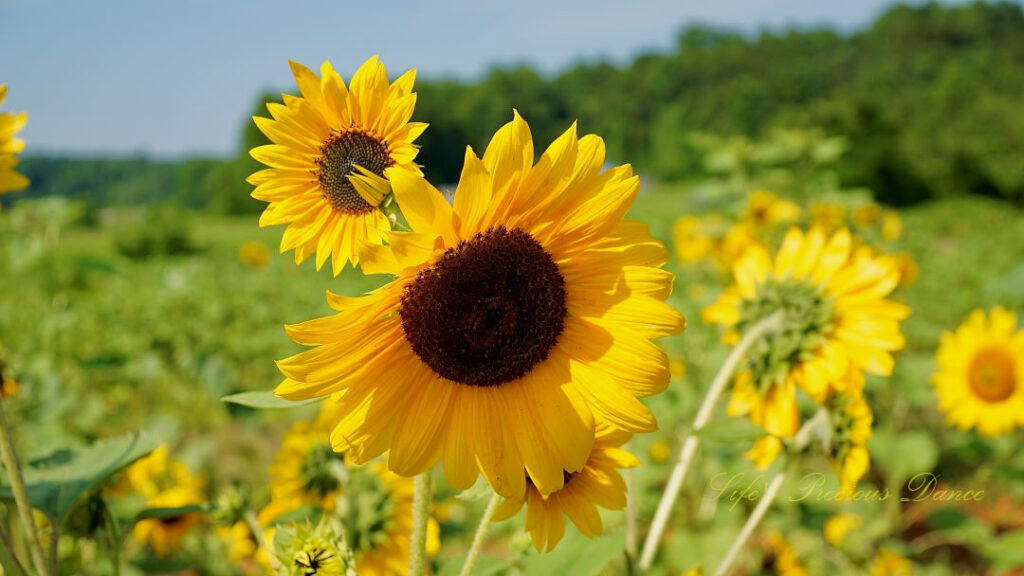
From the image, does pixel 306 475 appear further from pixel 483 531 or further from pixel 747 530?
pixel 747 530

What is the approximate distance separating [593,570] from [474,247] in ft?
1.67

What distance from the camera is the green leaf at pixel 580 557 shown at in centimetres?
106

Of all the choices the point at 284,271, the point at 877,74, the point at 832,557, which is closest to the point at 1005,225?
the point at 284,271

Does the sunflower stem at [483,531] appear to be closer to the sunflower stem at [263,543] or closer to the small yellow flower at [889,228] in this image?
the sunflower stem at [263,543]

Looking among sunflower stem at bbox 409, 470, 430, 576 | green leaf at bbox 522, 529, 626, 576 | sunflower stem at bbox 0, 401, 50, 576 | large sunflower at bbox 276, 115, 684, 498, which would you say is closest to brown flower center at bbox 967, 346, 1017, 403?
green leaf at bbox 522, 529, 626, 576

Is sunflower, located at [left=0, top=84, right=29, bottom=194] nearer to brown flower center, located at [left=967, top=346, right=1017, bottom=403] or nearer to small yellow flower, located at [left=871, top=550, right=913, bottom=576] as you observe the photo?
small yellow flower, located at [left=871, top=550, right=913, bottom=576]

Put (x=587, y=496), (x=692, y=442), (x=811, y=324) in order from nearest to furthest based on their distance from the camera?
(x=587, y=496) < (x=692, y=442) < (x=811, y=324)

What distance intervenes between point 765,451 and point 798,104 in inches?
1769

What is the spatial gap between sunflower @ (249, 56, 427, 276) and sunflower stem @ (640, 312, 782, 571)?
61 centimetres

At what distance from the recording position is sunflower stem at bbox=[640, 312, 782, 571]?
1.20 metres

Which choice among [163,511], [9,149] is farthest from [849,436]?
[9,149]

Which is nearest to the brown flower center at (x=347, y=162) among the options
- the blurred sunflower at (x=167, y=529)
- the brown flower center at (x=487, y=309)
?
the brown flower center at (x=487, y=309)

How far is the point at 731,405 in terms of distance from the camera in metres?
1.42

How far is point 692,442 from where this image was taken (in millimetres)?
1271
